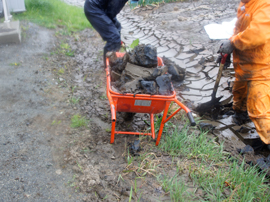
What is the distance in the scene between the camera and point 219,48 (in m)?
Answer: 3.06

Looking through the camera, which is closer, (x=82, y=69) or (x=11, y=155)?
(x=11, y=155)

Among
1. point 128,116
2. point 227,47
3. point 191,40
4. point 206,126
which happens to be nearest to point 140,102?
point 128,116

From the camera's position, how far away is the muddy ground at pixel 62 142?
7.06ft

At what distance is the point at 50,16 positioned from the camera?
707 cm

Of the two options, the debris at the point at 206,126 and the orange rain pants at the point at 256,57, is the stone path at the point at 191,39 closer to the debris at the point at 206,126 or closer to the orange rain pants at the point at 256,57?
the debris at the point at 206,126

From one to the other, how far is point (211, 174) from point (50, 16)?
682cm

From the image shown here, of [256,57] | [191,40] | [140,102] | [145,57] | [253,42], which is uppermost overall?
[253,42]

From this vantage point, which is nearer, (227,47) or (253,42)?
(253,42)

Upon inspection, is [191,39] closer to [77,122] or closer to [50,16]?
[77,122]

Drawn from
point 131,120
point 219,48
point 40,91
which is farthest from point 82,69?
point 219,48

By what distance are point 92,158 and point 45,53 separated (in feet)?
11.0

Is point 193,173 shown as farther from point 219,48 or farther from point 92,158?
point 219,48

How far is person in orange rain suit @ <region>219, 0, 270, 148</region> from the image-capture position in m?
2.55

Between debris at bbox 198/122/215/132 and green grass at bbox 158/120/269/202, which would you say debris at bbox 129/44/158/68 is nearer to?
green grass at bbox 158/120/269/202
